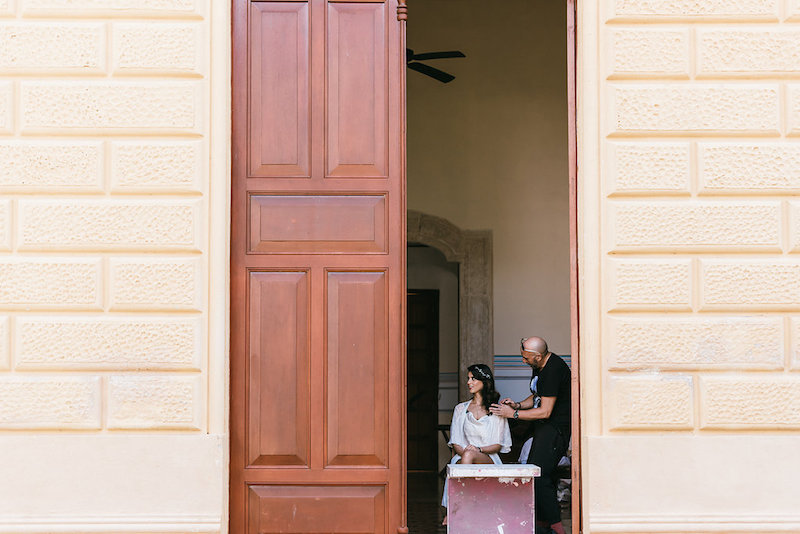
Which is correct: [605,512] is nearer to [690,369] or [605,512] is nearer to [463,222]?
[690,369]

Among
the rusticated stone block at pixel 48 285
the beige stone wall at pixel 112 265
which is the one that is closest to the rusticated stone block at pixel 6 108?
the beige stone wall at pixel 112 265

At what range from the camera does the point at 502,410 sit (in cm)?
743

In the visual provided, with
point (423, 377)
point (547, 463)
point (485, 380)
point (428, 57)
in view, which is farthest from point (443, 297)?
point (547, 463)

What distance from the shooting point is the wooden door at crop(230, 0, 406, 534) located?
17.7 feet

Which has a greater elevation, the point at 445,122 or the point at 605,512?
the point at 445,122

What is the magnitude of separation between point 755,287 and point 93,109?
144 inches

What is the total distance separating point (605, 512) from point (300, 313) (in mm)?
1939

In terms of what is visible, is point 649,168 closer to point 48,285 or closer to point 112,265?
point 112,265

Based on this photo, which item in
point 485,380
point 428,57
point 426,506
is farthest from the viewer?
point 428,57

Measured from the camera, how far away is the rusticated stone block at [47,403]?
521 centimetres

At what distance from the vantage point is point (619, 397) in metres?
5.29

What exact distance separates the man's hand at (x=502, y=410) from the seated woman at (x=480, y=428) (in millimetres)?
57

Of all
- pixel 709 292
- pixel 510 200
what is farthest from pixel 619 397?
pixel 510 200

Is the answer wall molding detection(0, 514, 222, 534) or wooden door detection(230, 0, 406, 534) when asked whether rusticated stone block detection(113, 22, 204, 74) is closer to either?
wooden door detection(230, 0, 406, 534)
